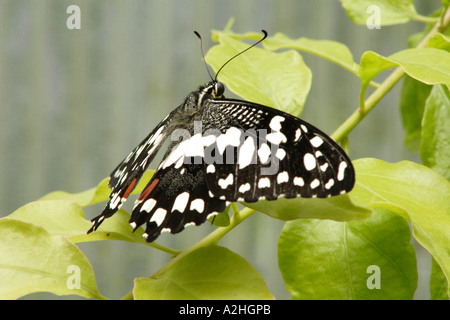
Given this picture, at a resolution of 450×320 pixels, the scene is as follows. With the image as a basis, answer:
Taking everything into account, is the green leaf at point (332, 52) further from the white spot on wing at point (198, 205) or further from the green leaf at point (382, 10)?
the white spot on wing at point (198, 205)

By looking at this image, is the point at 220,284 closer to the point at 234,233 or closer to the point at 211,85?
the point at 211,85

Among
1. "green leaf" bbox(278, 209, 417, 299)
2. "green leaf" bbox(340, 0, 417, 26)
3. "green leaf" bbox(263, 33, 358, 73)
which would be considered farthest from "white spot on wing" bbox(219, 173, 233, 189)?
"green leaf" bbox(340, 0, 417, 26)

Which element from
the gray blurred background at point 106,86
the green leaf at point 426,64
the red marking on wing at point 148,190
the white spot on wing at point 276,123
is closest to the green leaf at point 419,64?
the green leaf at point 426,64

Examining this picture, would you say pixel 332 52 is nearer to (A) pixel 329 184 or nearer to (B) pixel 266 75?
(B) pixel 266 75

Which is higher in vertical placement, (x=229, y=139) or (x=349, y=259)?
(x=229, y=139)

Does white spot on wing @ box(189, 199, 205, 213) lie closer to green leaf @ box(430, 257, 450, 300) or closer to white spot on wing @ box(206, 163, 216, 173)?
white spot on wing @ box(206, 163, 216, 173)

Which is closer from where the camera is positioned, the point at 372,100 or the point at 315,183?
the point at 315,183

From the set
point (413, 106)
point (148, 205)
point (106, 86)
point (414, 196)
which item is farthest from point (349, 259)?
point (106, 86)
